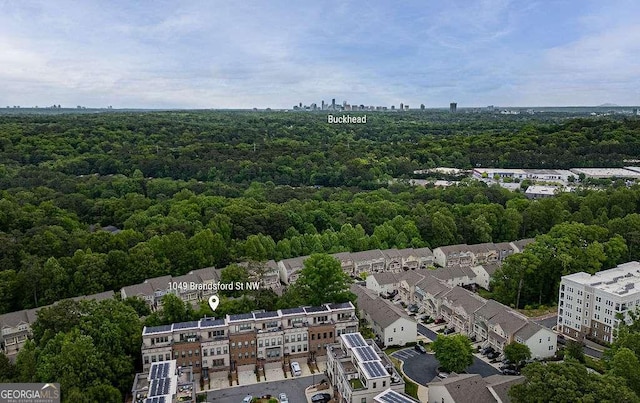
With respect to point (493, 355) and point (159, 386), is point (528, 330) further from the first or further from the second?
point (159, 386)

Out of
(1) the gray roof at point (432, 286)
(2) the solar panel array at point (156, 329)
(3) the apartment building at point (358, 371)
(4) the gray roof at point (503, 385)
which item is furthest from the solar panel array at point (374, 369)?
(1) the gray roof at point (432, 286)

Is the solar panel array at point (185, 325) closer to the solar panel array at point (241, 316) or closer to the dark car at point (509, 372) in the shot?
the solar panel array at point (241, 316)

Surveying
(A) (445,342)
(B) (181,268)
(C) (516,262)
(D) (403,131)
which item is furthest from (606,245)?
(D) (403,131)

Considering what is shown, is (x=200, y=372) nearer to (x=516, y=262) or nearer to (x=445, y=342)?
(x=445, y=342)

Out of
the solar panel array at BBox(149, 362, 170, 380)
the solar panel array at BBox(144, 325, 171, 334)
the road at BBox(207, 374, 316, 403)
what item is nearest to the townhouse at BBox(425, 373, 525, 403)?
the road at BBox(207, 374, 316, 403)

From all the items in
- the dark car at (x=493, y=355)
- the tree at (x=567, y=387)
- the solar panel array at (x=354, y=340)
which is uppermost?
the tree at (x=567, y=387)

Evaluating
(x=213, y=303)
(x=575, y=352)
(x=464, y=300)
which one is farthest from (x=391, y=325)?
(x=213, y=303)
